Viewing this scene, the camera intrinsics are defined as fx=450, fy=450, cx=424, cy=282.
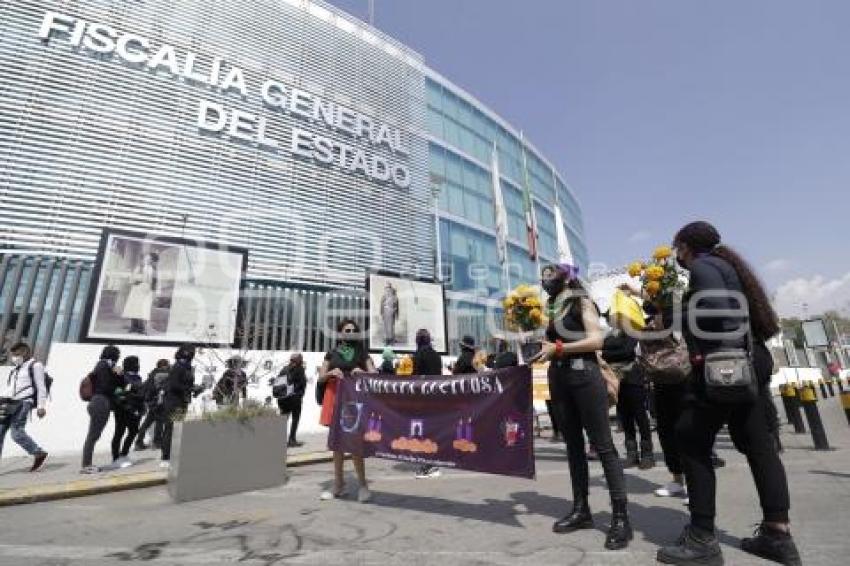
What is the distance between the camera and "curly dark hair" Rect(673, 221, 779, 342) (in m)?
2.91

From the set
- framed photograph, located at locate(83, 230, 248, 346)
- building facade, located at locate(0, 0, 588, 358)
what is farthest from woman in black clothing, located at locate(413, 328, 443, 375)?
building facade, located at locate(0, 0, 588, 358)

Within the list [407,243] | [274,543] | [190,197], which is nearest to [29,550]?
[274,543]

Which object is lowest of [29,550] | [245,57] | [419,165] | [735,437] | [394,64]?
[29,550]

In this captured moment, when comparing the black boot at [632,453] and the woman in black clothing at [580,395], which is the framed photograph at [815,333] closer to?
the black boot at [632,453]

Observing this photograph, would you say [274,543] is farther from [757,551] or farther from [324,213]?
[324,213]

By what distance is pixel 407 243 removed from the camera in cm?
2242

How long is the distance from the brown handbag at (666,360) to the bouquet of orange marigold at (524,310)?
3823 mm

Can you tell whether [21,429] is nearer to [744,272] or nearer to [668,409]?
[668,409]

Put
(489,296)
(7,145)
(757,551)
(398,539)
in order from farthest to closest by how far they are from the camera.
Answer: (489,296)
(7,145)
(398,539)
(757,551)

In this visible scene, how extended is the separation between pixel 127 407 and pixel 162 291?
509 centimetres

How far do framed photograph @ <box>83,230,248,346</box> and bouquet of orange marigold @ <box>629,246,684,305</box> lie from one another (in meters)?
10.7

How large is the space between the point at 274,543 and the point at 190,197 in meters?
15.1

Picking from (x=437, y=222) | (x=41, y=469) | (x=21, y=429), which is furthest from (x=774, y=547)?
(x=437, y=222)

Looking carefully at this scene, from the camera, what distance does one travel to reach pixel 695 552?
258 cm
